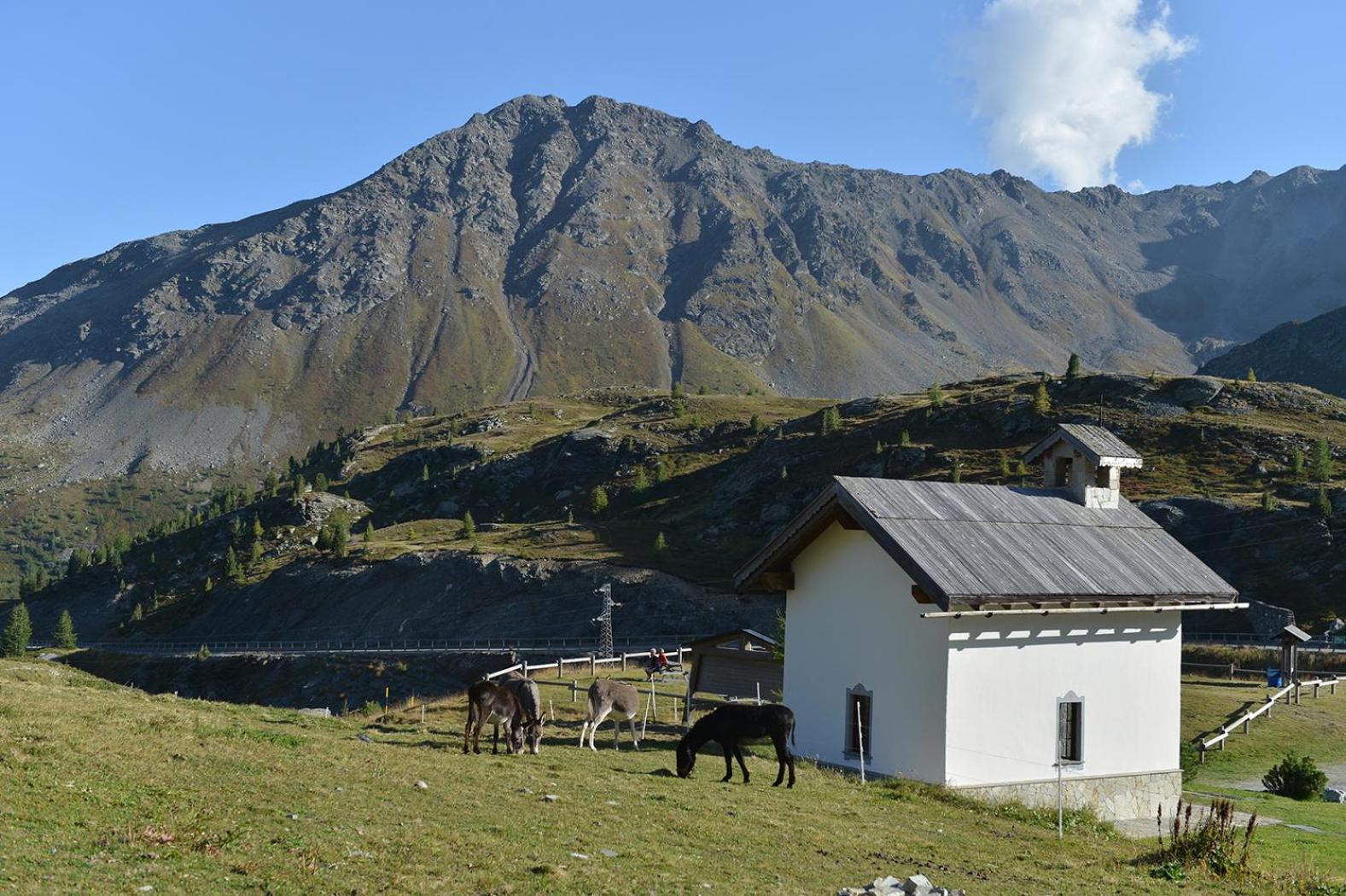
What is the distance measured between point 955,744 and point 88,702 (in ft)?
67.3

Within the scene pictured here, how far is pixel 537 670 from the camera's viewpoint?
7519 centimetres

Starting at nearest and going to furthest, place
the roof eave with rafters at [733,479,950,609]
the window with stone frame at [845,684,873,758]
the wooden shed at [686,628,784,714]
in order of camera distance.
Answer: the roof eave with rafters at [733,479,950,609] → the window with stone frame at [845,684,873,758] → the wooden shed at [686,628,784,714]

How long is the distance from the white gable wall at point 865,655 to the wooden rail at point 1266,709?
23707mm

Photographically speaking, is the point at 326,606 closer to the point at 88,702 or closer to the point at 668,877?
the point at 88,702

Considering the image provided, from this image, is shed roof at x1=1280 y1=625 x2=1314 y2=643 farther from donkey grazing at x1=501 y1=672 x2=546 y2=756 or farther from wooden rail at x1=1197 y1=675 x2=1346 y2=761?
donkey grazing at x1=501 y1=672 x2=546 y2=756

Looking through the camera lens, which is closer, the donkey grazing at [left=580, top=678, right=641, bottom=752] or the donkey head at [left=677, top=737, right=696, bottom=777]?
the donkey head at [left=677, top=737, right=696, bottom=777]

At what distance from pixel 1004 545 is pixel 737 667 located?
19.9m

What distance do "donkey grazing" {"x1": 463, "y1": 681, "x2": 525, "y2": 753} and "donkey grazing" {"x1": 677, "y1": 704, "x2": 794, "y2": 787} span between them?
381 centimetres

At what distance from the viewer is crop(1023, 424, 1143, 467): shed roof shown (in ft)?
115

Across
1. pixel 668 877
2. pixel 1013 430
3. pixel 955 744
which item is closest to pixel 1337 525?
pixel 1013 430

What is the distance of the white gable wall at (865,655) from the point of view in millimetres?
27391

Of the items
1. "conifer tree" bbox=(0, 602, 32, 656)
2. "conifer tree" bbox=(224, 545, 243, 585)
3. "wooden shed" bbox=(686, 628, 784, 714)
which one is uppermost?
"wooden shed" bbox=(686, 628, 784, 714)

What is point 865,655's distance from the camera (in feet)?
96.5

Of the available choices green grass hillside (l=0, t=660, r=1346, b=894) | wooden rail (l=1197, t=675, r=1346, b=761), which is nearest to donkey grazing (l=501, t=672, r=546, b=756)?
green grass hillside (l=0, t=660, r=1346, b=894)
